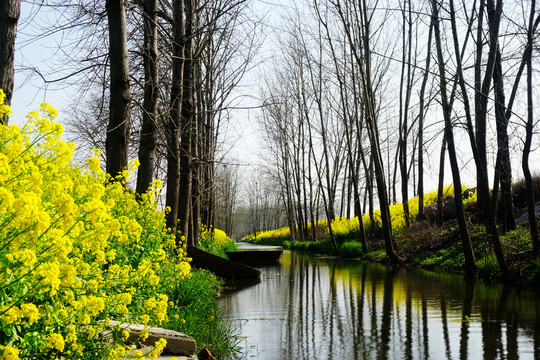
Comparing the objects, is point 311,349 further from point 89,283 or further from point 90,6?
point 90,6

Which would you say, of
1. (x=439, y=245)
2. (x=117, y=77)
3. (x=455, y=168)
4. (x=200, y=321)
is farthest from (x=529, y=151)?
(x=117, y=77)

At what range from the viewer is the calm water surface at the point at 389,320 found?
499cm

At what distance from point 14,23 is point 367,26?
41.2ft

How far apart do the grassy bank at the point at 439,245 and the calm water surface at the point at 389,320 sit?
0.71 metres

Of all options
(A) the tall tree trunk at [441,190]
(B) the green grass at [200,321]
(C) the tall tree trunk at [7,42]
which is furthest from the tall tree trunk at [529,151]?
(C) the tall tree trunk at [7,42]

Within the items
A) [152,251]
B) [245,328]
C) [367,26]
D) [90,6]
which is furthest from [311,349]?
[367,26]

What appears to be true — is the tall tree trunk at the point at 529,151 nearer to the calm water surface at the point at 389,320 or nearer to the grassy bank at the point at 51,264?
the calm water surface at the point at 389,320

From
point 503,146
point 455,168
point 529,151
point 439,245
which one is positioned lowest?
point 439,245

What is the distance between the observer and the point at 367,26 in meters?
15.0

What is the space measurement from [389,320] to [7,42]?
5645mm

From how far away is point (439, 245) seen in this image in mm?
14234

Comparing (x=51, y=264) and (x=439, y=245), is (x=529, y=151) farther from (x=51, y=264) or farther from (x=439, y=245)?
(x=51, y=264)

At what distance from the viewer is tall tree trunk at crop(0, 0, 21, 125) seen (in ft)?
13.7

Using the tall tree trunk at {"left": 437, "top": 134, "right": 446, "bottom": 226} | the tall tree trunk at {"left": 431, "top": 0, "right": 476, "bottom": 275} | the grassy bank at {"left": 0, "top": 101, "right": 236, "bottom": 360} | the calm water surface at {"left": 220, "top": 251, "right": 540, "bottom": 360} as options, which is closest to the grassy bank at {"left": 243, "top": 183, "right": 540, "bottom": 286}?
the tall tree trunk at {"left": 431, "top": 0, "right": 476, "bottom": 275}
